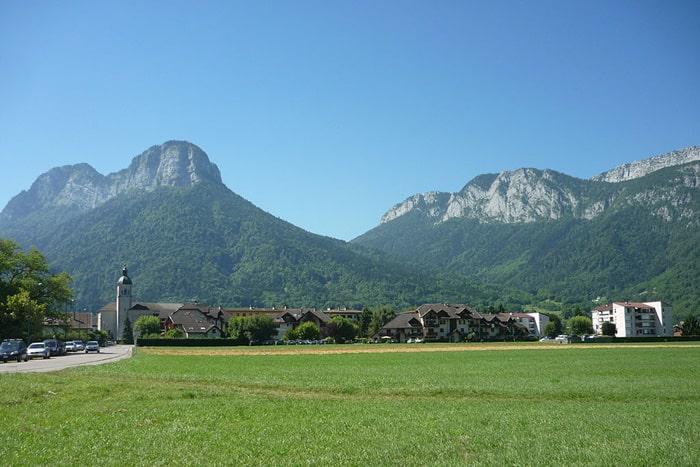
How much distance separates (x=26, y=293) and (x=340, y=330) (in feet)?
261

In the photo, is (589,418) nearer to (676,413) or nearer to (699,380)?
(676,413)

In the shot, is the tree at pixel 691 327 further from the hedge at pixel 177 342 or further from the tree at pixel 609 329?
the hedge at pixel 177 342

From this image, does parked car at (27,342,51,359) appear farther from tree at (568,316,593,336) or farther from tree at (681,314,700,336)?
tree at (568,316,593,336)

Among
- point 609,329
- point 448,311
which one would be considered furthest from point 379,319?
point 609,329

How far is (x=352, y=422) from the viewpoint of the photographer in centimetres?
1841

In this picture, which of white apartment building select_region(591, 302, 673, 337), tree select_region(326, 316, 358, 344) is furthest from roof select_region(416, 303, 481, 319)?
white apartment building select_region(591, 302, 673, 337)

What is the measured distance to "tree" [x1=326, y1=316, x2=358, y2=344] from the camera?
144m

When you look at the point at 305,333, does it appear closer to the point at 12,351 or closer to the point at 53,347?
the point at 53,347

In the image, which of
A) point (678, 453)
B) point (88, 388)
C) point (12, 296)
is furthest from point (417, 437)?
point (12, 296)

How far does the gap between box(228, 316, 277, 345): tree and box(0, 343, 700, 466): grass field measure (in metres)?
99.7

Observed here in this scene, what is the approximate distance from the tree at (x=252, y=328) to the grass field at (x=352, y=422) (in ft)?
327

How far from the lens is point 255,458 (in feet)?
44.7

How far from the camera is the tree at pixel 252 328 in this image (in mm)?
130625

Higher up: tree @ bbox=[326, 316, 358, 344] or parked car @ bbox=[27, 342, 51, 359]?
parked car @ bbox=[27, 342, 51, 359]
